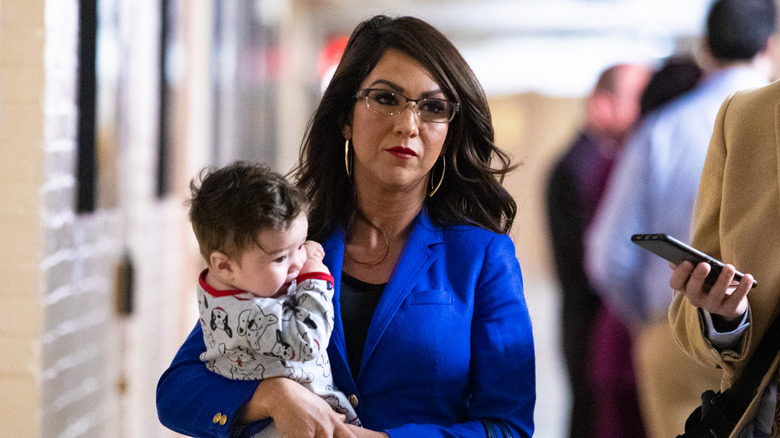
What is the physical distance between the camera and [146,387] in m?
3.44

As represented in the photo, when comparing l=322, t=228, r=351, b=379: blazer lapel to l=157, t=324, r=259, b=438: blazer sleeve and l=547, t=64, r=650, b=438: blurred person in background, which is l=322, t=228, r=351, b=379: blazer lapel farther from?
l=547, t=64, r=650, b=438: blurred person in background

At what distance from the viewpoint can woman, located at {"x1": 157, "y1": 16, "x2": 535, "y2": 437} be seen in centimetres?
158

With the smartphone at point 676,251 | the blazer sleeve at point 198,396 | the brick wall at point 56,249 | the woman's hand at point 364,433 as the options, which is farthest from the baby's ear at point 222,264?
the brick wall at point 56,249

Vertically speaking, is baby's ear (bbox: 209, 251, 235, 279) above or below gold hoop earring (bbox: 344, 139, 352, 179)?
below

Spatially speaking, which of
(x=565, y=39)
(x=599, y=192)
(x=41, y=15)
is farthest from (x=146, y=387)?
(x=565, y=39)

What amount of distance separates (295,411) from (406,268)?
341 mm

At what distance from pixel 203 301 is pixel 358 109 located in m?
0.48

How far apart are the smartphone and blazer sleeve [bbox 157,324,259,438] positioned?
0.69 m

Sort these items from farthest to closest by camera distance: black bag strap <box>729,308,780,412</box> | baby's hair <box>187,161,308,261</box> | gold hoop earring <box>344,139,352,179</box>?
gold hoop earring <box>344,139,352,179</box>
black bag strap <box>729,308,780,412</box>
baby's hair <box>187,161,308,261</box>

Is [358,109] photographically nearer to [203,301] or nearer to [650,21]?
[203,301]

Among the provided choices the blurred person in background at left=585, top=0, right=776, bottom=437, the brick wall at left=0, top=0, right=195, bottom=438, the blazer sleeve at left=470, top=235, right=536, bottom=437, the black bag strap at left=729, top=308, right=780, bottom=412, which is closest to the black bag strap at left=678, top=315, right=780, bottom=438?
the black bag strap at left=729, top=308, right=780, bottom=412

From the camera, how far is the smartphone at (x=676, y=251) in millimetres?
1395

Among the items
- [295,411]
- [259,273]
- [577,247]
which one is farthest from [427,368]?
[577,247]

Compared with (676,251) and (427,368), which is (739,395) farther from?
(427,368)
